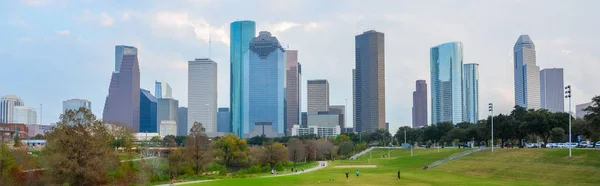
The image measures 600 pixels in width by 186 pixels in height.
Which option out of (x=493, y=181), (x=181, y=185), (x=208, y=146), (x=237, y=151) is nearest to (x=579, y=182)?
(x=493, y=181)

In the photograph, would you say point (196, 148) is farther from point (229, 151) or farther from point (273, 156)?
point (229, 151)

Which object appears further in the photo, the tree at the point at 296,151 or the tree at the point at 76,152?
the tree at the point at 296,151

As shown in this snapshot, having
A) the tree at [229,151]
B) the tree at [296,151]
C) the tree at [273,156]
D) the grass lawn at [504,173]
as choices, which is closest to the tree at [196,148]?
the grass lawn at [504,173]

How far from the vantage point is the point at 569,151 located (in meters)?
77.2

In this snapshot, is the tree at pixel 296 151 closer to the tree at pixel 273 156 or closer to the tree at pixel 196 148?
the tree at pixel 273 156

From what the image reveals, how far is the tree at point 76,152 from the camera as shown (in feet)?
158

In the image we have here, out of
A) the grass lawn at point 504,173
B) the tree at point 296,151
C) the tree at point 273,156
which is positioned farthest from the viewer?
the tree at point 296,151

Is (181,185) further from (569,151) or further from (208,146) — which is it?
(569,151)

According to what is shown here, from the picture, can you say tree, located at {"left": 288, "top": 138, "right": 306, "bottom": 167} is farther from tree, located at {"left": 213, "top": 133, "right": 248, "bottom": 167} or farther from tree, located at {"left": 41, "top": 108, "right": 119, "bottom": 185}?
tree, located at {"left": 41, "top": 108, "right": 119, "bottom": 185}

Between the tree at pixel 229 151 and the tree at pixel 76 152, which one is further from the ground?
the tree at pixel 76 152

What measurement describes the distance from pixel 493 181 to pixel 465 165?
830 inches

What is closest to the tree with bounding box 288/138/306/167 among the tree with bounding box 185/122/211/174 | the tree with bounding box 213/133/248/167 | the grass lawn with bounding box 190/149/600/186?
the tree with bounding box 213/133/248/167

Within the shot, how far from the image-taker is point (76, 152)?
4888 centimetres

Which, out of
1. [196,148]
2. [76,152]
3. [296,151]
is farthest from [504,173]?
[296,151]
